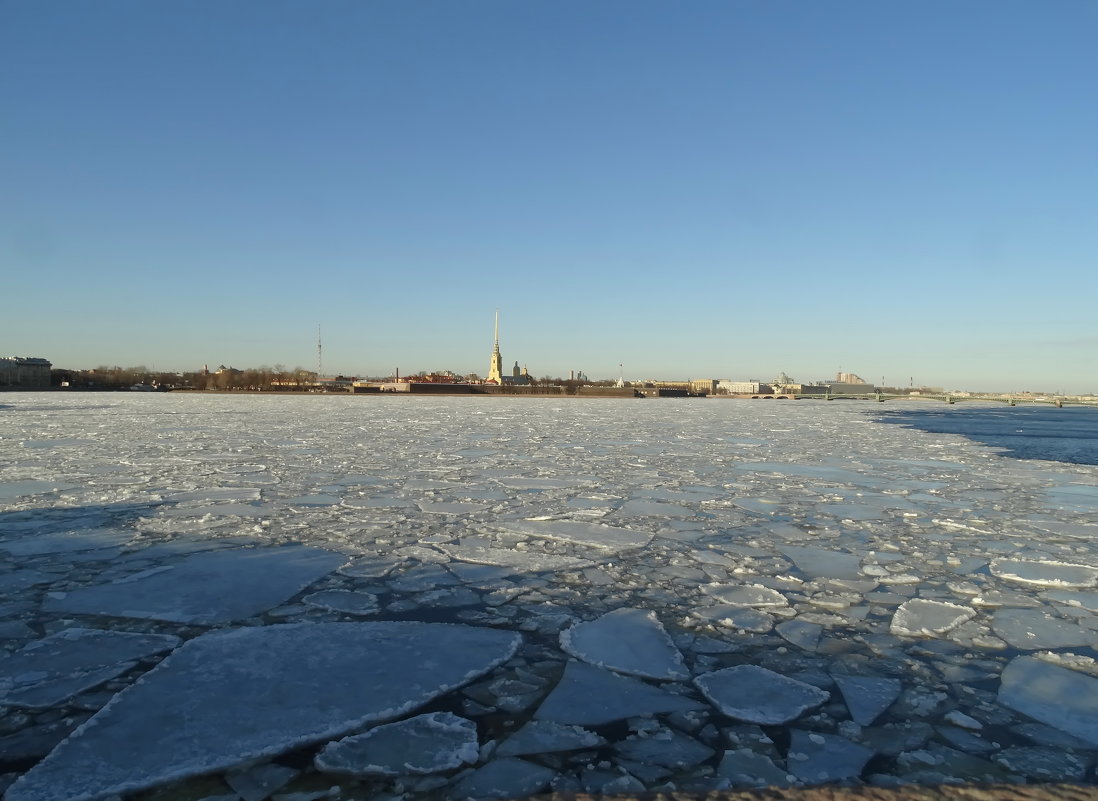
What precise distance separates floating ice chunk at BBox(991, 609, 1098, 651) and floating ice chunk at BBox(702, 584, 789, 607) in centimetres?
93

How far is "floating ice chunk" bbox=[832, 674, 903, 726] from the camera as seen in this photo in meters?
2.13

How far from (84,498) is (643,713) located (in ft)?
18.6

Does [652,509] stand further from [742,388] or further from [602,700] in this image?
[742,388]

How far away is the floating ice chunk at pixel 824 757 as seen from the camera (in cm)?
177

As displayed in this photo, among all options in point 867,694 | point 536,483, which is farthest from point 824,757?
point 536,483

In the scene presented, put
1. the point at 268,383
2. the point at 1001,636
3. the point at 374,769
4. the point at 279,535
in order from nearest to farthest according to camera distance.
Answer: the point at 374,769 → the point at 1001,636 → the point at 279,535 → the point at 268,383

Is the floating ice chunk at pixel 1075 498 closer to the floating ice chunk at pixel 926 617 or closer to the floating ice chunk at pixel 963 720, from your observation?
the floating ice chunk at pixel 926 617

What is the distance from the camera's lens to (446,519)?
16.7 feet

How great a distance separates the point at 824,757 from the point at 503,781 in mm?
911

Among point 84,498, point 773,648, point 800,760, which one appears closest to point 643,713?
point 800,760

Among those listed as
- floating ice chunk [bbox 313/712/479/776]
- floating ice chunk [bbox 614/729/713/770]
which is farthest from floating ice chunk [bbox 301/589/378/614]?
floating ice chunk [bbox 614/729/713/770]

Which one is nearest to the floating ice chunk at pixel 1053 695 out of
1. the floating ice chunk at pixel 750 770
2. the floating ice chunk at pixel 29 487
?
the floating ice chunk at pixel 750 770

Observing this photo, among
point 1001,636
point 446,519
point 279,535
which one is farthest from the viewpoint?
point 446,519

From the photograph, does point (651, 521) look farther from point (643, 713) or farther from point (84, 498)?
point (84, 498)
